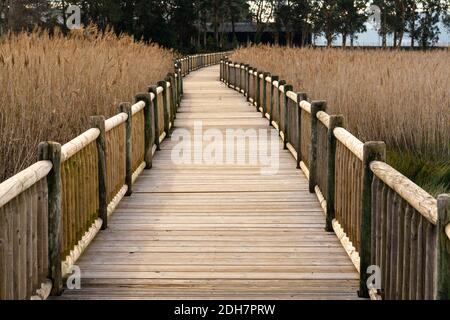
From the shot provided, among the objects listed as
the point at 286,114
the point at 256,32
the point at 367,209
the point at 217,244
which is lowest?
the point at 217,244

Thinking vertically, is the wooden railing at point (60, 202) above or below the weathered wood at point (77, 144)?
below

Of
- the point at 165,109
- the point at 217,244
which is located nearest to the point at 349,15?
the point at 165,109

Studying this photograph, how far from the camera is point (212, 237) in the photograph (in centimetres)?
673

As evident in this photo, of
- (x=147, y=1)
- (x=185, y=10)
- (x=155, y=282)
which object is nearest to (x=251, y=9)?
(x=185, y=10)

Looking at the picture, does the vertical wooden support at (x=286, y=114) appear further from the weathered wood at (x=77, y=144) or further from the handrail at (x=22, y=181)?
the handrail at (x=22, y=181)

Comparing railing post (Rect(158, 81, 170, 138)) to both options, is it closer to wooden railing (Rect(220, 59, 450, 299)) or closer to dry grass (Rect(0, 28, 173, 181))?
dry grass (Rect(0, 28, 173, 181))

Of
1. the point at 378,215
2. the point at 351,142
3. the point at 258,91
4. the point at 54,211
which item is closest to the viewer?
the point at 378,215

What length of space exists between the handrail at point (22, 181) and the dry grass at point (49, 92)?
1.32 metres

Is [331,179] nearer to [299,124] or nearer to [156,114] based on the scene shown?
[299,124]

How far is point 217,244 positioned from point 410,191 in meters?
2.75

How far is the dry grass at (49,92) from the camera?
21.5 feet

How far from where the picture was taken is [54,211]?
5082mm

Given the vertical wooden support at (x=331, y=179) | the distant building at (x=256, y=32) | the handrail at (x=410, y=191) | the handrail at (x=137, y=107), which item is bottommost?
the vertical wooden support at (x=331, y=179)

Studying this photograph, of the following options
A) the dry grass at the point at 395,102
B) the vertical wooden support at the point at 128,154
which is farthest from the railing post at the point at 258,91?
the vertical wooden support at the point at 128,154
